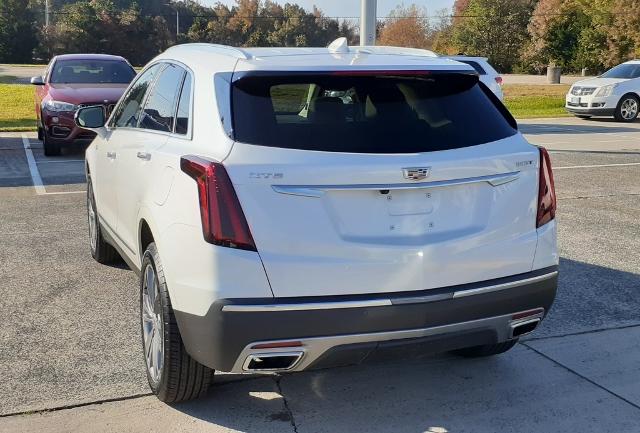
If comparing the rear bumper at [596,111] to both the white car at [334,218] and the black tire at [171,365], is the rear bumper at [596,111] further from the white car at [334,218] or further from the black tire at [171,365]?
the black tire at [171,365]

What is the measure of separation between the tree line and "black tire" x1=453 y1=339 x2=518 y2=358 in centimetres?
4248

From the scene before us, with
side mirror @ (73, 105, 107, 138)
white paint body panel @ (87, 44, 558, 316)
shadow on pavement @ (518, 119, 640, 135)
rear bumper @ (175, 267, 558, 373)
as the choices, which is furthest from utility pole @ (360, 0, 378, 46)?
rear bumper @ (175, 267, 558, 373)

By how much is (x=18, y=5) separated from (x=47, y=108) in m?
56.8

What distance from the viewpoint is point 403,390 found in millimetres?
4074

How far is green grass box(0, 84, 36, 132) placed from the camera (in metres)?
18.2

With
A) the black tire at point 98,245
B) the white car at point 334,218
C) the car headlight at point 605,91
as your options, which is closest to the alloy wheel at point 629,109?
the car headlight at point 605,91

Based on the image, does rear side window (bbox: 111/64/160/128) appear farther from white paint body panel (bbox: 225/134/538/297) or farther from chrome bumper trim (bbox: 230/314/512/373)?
A: chrome bumper trim (bbox: 230/314/512/373)

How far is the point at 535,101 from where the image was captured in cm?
2823

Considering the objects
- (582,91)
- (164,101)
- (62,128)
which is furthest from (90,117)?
(582,91)

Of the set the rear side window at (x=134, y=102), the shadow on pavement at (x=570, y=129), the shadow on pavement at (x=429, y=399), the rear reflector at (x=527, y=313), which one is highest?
the rear side window at (x=134, y=102)

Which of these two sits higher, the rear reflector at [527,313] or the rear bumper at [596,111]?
the rear reflector at [527,313]

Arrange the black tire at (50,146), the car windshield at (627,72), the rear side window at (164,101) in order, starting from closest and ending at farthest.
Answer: the rear side window at (164,101), the black tire at (50,146), the car windshield at (627,72)

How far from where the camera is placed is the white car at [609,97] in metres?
21.2

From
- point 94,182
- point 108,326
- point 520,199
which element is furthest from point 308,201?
point 94,182
